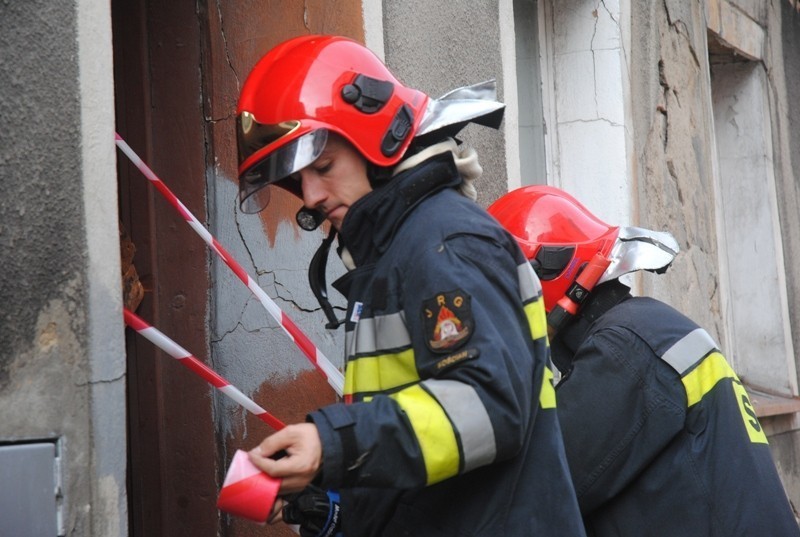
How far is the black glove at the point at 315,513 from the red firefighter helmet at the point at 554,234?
950mm

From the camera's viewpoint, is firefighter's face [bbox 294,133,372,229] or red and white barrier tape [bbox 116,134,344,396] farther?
red and white barrier tape [bbox 116,134,344,396]

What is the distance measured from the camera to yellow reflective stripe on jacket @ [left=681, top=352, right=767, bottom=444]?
9.61ft

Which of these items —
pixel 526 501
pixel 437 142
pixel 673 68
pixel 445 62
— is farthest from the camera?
pixel 673 68

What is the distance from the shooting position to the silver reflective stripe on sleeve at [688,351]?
2922mm

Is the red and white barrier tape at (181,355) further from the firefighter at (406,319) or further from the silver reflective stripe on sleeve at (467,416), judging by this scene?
the silver reflective stripe on sleeve at (467,416)

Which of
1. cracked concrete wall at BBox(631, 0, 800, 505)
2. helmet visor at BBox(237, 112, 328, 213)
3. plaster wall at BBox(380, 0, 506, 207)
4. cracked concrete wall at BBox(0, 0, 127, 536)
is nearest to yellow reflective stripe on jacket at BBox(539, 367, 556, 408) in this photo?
helmet visor at BBox(237, 112, 328, 213)

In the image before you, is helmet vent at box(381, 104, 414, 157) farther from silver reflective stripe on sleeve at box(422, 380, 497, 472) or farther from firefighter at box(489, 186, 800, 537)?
firefighter at box(489, 186, 800, 537)

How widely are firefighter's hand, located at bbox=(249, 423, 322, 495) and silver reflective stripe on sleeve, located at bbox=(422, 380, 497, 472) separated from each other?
22 cm

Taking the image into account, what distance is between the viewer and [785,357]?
7965 mm

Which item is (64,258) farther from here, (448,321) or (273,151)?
(448,321)

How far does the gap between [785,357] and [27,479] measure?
650cm

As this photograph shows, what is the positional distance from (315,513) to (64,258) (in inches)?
28.6

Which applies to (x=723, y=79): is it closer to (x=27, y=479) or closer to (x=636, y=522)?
(x=636, y=522)

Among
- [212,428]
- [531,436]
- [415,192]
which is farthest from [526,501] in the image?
[212,428]
